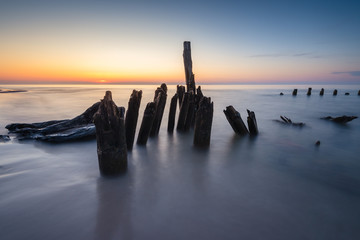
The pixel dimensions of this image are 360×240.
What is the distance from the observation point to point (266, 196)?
9.96 ft

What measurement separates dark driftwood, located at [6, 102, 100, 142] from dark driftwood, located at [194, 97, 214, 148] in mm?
3369

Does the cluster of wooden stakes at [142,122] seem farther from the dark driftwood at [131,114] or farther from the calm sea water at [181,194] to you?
the calm sea water at [181,194]

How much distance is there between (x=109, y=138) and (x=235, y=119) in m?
4.87

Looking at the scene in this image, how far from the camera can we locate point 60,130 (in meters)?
6.49

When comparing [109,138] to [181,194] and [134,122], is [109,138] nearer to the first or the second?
[181,194]

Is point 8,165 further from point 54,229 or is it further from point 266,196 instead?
point 266,196

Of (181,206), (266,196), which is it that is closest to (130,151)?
(181,206)

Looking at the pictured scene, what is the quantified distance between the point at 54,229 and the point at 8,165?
277 cm

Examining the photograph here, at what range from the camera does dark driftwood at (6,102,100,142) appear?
5.75 m

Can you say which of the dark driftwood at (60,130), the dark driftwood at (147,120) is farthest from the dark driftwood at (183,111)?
the dark driftwood at (60,130)

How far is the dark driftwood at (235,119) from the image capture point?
22.5 ft

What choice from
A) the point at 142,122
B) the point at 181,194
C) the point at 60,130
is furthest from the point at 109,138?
the point at 60,130

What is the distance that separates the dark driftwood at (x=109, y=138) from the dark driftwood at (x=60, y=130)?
9.57 ft

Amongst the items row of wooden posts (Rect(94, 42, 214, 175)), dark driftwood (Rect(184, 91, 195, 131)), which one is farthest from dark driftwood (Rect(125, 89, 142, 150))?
dark driftwood (Rect(184, 91, 195, 131))
